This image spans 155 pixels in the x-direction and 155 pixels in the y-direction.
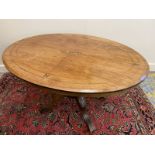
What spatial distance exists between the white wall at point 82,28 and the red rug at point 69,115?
25.5 inches

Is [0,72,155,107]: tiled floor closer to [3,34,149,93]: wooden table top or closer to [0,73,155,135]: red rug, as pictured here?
[0,73,155,135]: red rug

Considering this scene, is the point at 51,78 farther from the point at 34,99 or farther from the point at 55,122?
the point at 34,99

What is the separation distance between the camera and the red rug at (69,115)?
1591mm

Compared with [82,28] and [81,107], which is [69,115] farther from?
[82,28]

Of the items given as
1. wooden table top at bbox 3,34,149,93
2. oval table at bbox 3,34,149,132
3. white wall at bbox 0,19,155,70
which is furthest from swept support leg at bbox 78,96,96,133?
white wall at bbox 0,19,155,70

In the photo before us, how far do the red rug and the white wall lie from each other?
0.65m

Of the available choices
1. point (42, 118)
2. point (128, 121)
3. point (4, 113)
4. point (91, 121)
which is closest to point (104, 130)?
point (91, 121)

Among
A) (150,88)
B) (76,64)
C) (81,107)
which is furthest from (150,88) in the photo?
(76,64)

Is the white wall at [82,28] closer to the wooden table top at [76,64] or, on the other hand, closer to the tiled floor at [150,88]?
the wooden table top at [76,64]

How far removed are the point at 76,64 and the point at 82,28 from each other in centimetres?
98

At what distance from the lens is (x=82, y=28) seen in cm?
223

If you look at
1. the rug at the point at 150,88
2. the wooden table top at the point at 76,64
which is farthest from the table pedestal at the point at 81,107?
the rug at the point at 150,88

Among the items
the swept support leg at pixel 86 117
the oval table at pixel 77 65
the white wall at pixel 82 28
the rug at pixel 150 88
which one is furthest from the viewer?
the white wall at pixel 82 28

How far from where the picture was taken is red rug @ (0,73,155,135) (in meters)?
1.59
